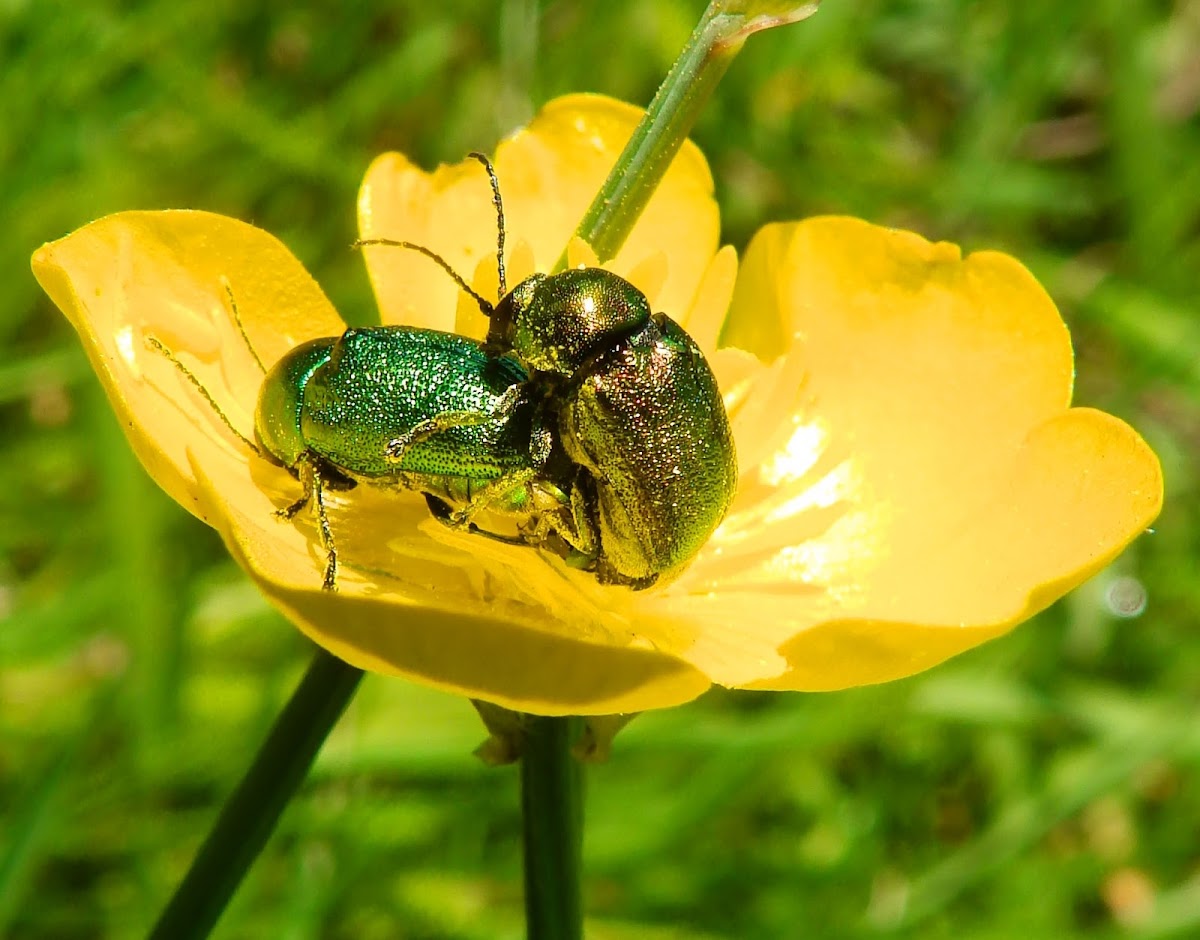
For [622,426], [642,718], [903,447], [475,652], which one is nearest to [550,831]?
[475,652]

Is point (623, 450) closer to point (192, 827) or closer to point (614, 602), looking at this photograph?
point (614, 602)

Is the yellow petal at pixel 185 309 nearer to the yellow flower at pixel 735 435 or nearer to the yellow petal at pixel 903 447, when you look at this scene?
the yellow flower at pixel 735 435

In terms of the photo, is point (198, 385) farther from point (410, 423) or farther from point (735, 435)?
point (735, 435)

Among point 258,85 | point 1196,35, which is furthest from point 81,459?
point 1196,35

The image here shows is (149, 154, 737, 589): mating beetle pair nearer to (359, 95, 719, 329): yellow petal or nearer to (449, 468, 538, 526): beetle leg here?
Result: (449, 468, 538, 526): beetle leg

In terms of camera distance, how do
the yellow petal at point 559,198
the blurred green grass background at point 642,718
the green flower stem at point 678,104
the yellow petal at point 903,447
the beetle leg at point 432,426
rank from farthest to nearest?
the blurred green grass background at point 642,718
the yellow petal at point 559,198
the yellow petal at point 903,447
the beetle leg at point 432,426
the green flower stem at point 678,104

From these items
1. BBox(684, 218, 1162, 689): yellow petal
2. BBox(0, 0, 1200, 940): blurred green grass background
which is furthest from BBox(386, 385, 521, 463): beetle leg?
BBox(0, 0, 1200, 940): blurred green grass background

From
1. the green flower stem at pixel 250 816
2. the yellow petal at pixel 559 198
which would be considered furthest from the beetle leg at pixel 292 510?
the yellow petal at pixel 559 198
